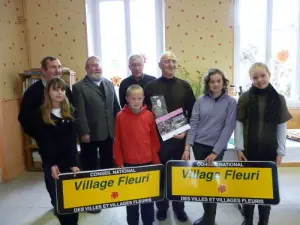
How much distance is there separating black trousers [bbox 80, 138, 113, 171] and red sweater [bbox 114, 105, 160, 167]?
0.57m

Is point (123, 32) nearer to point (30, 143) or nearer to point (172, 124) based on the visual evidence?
point (30, 143)

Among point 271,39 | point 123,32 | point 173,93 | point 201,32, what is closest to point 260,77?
point 173,93

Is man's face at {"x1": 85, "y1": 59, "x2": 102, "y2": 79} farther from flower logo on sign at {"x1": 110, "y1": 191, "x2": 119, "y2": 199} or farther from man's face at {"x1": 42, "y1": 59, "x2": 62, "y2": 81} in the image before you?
flower logo on sign at {"x1": 110, "y1": 191, "x2": 119, "y2": 199}

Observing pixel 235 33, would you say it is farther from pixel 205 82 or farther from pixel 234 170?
pixel 234 170

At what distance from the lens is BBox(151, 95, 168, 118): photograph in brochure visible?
6.93 ft

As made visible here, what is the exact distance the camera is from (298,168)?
11.7ft

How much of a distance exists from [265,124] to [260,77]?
32 centimetres

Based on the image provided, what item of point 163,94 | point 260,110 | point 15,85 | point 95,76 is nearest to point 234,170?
point 260,110

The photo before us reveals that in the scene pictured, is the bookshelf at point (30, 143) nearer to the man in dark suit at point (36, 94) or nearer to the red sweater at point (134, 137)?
the man in dark suit at point (36, 94)

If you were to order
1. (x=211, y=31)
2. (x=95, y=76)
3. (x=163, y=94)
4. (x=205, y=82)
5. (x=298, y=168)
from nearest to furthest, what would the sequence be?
1. (x=205, y=82)
2. (x=163, y=94)
3. (x=95, y=76)
4. (x=298, y=168)
5. (x=211, y=31)

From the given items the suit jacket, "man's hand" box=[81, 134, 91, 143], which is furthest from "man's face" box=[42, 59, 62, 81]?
"man's hand" box=[81, 134, 91, 143]

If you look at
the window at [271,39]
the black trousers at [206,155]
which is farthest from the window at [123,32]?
the black trousers at [206,155]

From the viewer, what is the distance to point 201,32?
3830 mm

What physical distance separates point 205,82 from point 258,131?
0.50 m
